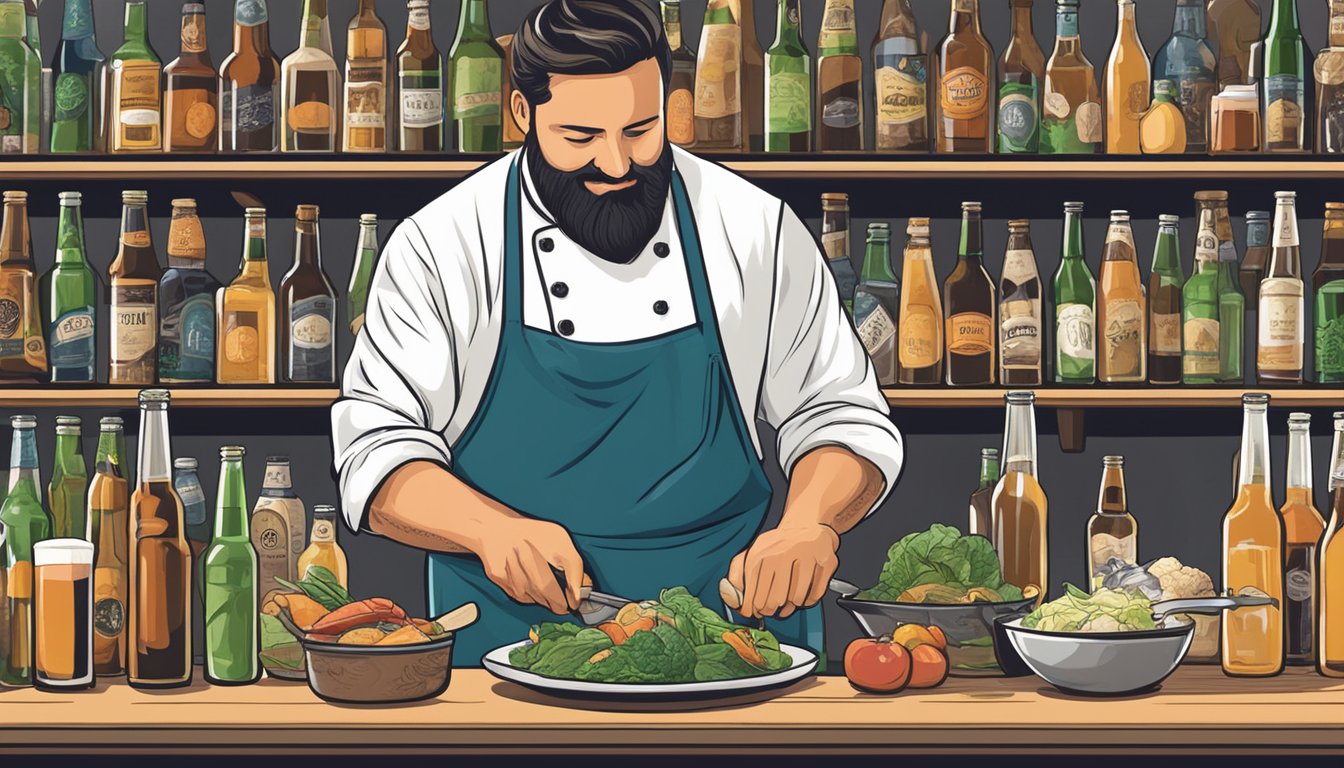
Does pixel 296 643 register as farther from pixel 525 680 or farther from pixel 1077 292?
pixel 1077 292

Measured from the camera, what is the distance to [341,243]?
96.5 inches

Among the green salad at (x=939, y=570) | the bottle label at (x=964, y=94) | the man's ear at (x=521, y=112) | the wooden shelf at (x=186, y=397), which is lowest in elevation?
the green salad at (x=939, y=570)

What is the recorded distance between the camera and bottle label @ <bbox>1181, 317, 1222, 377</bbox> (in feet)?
7.10

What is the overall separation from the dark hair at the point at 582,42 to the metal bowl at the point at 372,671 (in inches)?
30.8

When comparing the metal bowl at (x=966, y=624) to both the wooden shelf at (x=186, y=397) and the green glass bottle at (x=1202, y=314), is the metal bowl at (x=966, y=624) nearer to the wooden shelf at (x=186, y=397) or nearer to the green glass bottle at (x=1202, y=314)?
the green glass bottle at (x=1202, y=314)

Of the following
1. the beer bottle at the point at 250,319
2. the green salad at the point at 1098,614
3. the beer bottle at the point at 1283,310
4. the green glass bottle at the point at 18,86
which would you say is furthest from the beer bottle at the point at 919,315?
the green glass bottle at the point at 18,86

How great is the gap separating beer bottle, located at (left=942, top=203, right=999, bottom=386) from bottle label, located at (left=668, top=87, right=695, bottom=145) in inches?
16.8

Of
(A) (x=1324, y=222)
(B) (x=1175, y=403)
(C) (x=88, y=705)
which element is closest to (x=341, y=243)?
(C) (x=88, y=705)

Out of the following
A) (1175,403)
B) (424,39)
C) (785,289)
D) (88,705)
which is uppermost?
(424,39)

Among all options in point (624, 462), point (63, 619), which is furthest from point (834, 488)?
Result: point (63, 619)

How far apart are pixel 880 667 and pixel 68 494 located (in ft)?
3.97

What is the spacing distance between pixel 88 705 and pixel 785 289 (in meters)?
1.02

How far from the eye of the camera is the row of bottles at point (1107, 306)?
7.07 ft

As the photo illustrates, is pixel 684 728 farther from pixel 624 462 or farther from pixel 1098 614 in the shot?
pixel 624 462
